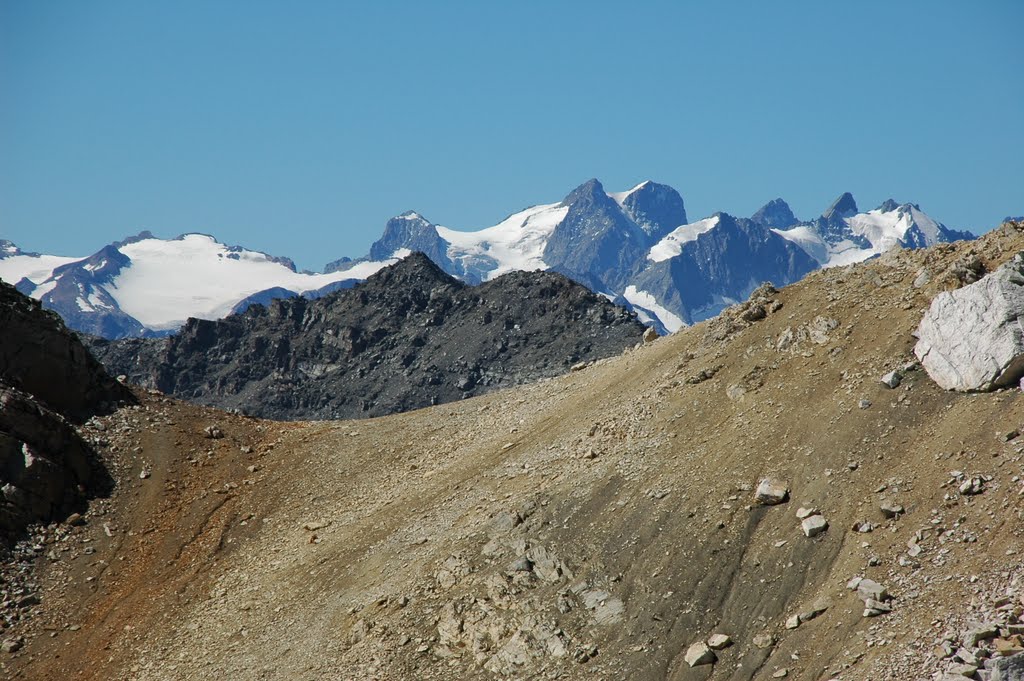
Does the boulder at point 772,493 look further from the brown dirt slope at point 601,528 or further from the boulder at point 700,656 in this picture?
the boulder at point 700,656

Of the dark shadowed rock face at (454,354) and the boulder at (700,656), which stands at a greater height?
the boulder at (700,656)

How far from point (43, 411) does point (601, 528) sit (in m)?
23.7

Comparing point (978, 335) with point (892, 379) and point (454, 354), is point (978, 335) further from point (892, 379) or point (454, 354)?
point (454, 354)

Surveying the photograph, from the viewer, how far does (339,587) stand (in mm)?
33906

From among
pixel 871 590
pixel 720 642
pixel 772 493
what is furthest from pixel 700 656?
pixel 772 493

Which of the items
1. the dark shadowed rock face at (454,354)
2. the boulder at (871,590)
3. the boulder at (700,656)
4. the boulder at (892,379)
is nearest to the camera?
the boulder at (871,590)

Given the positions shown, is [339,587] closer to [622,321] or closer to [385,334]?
[622,321]

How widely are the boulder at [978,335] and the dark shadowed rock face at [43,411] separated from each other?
101ft

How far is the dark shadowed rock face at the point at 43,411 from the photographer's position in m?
39.0

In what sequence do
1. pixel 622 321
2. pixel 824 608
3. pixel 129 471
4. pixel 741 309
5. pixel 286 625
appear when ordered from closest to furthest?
1. pixel 824 608
2. pixel 286 625
3. pixel 741 309
4. pixel 129 471
5. pixel 622 321

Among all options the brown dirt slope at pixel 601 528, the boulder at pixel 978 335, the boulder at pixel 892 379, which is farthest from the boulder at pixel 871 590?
the boulder at pixel 892 379

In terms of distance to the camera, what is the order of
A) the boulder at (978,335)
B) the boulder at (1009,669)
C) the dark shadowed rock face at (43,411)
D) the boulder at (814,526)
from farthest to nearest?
the dark shadowed rock face at (43,411) → the boulder at (978,335) → the boulder at (814,526) → the boulder at (1009,669)

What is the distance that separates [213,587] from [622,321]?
143 m

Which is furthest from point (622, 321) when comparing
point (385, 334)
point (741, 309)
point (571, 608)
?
point (571, 608)
